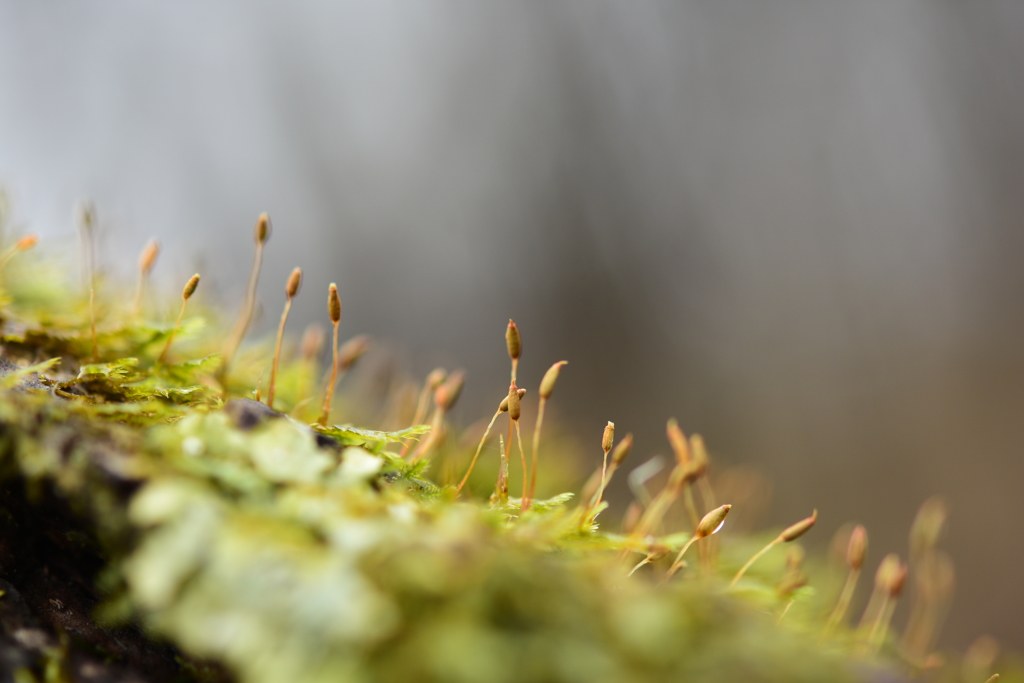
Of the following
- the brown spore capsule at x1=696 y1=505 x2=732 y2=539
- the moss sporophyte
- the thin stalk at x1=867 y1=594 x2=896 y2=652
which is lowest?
the thin stalk at x1=867 y1=594 x2=896 y2=652

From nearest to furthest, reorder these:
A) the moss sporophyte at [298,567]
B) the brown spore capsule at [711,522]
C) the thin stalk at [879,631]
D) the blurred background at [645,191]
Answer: the moss sporophyte at [298,567] → the brown spore capsule at [711,522] → the thin stalk at [879,631] → the blurred background at [645,191]

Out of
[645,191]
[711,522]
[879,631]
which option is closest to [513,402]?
[711,522]

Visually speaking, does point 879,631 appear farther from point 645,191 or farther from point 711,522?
point 645,191

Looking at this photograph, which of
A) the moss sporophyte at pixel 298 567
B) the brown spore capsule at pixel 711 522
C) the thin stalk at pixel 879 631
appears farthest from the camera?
the thin stalk at pixel 879 631

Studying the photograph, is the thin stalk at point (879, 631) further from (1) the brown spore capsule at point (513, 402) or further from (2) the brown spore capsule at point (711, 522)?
(1) the brown spore capsule at point (513, 402)

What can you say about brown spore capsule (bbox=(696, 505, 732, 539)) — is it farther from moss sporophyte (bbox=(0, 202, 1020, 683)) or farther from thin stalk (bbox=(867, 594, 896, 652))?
thin stalk (bbox=(867, 594, 896, 652))

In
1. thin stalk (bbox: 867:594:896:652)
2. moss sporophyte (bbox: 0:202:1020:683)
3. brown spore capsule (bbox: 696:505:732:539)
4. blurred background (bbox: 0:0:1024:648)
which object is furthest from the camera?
blurred background (bbox: 0:0:1024:648)

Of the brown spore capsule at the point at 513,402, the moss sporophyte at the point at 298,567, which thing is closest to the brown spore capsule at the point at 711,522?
the moss sporophyte at the point at 298,567

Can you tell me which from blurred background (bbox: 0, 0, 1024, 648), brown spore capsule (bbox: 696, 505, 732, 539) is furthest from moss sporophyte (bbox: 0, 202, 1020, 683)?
blurred background (bbox: 0, 0, 1024, 648)

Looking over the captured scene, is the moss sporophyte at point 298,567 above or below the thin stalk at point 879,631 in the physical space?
above
